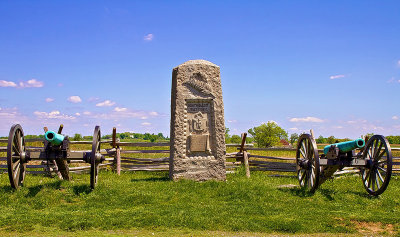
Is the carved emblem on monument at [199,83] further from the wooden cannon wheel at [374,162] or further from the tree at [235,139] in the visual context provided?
the tree at [235,139]

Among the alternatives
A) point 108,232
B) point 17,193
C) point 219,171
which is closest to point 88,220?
point 108,232

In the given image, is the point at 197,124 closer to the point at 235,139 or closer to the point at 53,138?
the point at 53,138

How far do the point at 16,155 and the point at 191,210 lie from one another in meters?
4.36

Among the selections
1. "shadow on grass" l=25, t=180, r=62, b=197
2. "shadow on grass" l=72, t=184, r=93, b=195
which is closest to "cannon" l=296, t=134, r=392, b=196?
"shadow on grass" l=72, t=184, r=93, b=195

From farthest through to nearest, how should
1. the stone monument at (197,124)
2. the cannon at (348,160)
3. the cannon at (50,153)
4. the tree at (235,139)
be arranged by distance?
the tree at (235,139) → the stone monument at (197,124) → the cannon at (348,160) → the cannon at (50,153)

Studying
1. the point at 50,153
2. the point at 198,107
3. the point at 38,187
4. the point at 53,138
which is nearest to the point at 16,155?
the point at 50,153

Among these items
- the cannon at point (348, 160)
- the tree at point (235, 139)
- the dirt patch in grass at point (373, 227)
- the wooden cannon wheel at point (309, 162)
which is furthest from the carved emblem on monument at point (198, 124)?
the tree at point (235, 139)

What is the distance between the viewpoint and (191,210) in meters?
7.39

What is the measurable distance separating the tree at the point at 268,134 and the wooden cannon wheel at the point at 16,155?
1663 inches

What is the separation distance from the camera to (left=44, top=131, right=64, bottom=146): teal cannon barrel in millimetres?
8141

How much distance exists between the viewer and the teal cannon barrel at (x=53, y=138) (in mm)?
8141

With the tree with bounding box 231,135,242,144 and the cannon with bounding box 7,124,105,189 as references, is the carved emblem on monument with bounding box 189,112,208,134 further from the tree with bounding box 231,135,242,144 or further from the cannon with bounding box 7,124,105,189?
the tree with bounding box 231,135,242,144

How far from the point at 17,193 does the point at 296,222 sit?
611cm

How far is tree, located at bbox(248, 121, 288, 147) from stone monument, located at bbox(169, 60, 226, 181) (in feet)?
128
